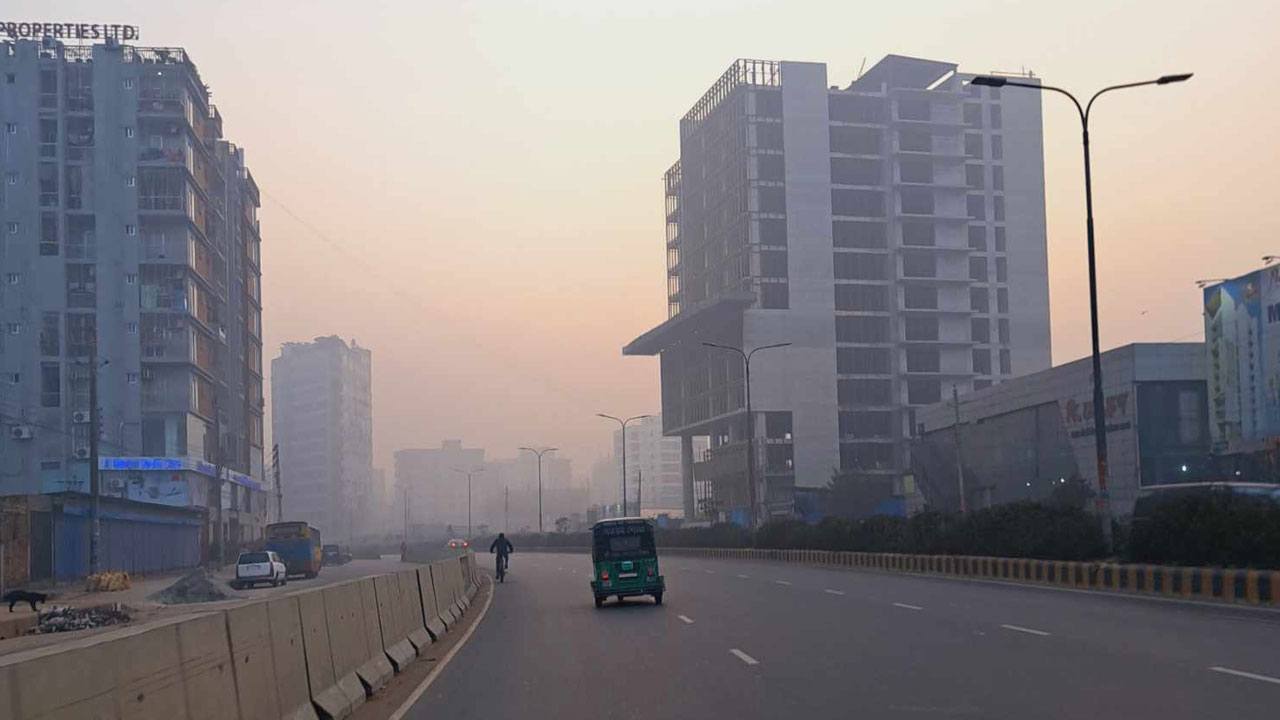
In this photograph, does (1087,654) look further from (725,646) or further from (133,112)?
(133,112)

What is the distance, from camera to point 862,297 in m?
128

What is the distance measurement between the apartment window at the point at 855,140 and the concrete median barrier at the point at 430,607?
357 feet

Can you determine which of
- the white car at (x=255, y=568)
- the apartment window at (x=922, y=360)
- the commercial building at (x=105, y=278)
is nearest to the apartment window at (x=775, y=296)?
the apartment window at (x=922, y=360)

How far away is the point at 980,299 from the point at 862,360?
50.5 feet

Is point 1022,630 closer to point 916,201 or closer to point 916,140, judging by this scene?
point 916,201

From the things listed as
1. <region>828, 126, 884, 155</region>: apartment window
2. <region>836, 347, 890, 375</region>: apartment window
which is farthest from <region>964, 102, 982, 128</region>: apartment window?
<region>836, 347, 890, 375</region>: apartment window

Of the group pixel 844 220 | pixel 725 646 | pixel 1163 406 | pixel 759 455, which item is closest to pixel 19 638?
pixel 725 646

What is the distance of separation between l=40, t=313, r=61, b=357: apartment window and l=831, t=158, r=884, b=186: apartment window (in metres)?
69.4

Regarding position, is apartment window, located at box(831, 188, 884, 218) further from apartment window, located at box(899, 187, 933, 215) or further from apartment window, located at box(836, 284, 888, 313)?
apartment window, located at box(836, 284, 888, 313)

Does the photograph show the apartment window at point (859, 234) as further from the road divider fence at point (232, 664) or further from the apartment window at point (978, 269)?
the road divider fence at point (232, 664)

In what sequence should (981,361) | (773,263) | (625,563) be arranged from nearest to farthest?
(625,563) < (773,263) < (981,361)

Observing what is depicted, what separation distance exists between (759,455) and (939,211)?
30.5 metres

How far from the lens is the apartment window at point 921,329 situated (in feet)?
424

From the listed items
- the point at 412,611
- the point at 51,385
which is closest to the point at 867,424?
the point at 51,385
